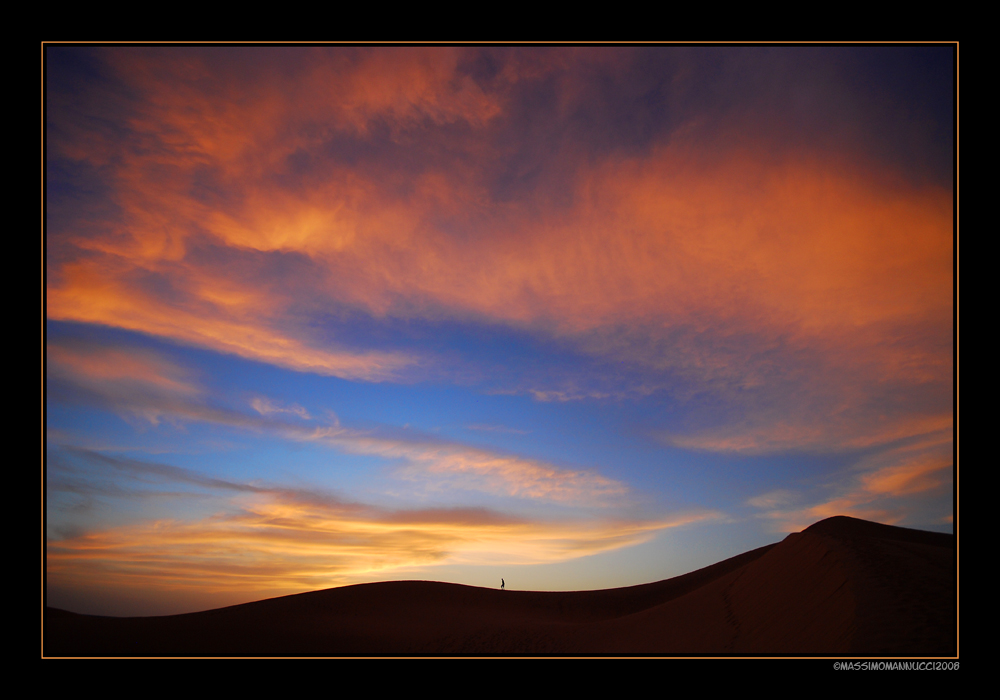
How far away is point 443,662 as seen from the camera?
13180mm

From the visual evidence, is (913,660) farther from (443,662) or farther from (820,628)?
(443,662)

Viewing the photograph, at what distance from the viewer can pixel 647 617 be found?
27.5 meters

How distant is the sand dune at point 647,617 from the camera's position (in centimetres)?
1652

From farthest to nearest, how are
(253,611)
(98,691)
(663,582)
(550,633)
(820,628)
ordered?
1. (663,582)
2. (253,611)
3. (550,633)
4. (820,628)
5. (98,691)

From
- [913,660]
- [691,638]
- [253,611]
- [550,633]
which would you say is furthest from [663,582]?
[913,660]

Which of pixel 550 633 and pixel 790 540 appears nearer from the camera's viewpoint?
pixel 790 540

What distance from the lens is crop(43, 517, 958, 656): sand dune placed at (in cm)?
1652
